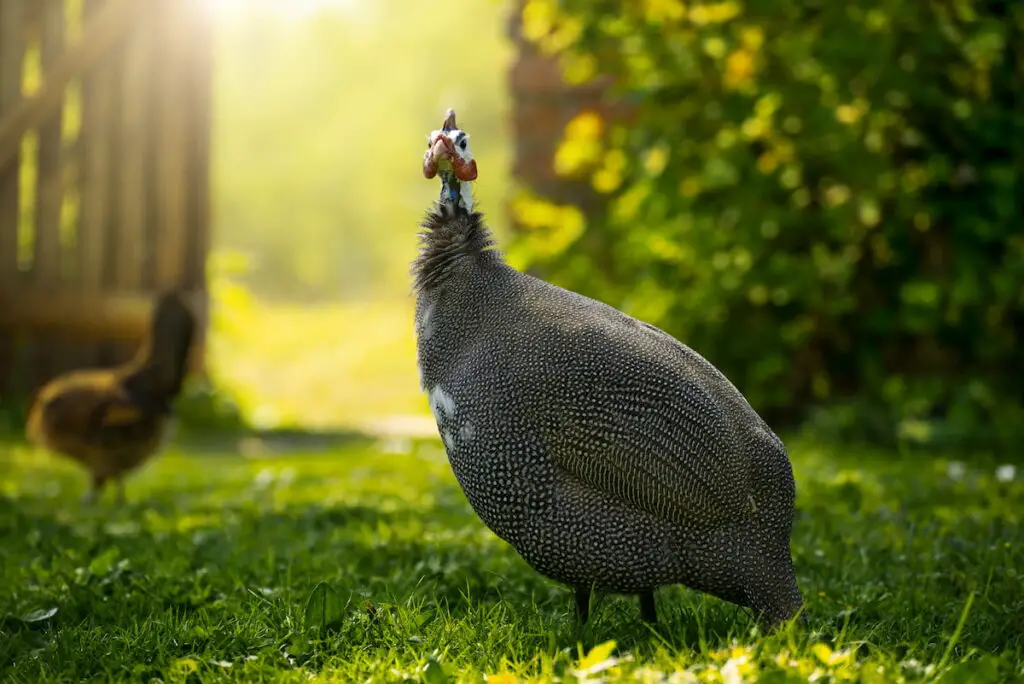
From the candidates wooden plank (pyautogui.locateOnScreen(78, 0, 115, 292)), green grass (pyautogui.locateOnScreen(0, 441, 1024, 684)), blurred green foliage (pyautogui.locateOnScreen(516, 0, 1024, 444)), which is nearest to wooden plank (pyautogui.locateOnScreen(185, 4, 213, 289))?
wooden plank (pyautogui.locateOnScreen(78, 0, 115, 292))

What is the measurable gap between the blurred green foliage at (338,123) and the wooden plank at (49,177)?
47.2 feet

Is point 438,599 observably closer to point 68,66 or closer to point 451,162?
point 451,162

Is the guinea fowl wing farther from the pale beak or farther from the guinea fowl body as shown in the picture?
the pale beak

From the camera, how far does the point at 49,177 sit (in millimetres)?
7891

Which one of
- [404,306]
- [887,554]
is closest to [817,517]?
[887,554]

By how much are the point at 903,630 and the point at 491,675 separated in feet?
3.24

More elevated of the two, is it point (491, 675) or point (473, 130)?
point (473, 130)

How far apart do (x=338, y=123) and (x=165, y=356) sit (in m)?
23.1

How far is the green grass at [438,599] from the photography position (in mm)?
2326

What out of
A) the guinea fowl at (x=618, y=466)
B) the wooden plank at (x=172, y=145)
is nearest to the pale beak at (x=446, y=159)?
the guinea fowl at (x=618, y=466)

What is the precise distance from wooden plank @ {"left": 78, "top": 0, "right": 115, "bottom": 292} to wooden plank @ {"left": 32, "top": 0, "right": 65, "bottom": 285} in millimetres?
195

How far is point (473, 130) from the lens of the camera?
2295 cm

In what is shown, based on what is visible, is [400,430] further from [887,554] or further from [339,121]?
[339,121]

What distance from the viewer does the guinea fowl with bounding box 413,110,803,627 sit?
8.11 ft
